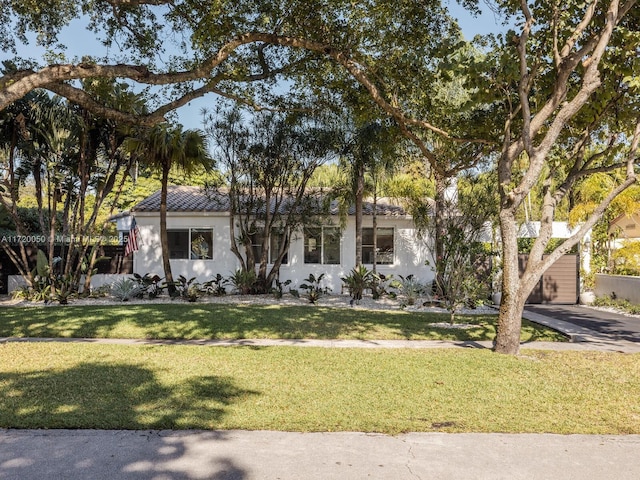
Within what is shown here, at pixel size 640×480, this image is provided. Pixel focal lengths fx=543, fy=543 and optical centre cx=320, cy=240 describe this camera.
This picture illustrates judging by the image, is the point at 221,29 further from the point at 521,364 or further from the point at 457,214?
the point at 457,214

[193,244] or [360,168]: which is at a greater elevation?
[360,168]

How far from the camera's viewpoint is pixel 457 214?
17.1 metres

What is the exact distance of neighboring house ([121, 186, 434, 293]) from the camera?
19266 millimetres

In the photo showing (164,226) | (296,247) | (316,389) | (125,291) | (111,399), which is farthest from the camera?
(296,247)

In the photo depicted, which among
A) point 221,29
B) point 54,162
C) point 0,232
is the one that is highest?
point 221,29

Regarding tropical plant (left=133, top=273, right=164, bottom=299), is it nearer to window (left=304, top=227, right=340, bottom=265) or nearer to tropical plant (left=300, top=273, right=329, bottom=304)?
tropical plant (left=300, top=273, right=329, bottom=304)

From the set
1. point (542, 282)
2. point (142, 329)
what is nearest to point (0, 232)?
point (142, 329)

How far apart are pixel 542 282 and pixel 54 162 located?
51.3ft

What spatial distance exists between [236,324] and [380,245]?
31.0 ft

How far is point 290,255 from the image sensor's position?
19.5 m

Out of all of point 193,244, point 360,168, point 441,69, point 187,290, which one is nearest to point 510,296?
point 441,69

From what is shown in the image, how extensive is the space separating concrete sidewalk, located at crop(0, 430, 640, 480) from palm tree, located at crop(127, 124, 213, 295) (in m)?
12.2

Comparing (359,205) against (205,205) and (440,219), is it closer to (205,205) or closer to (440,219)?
(440,219)

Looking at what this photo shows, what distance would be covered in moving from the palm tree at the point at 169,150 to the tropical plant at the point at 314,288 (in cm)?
426
